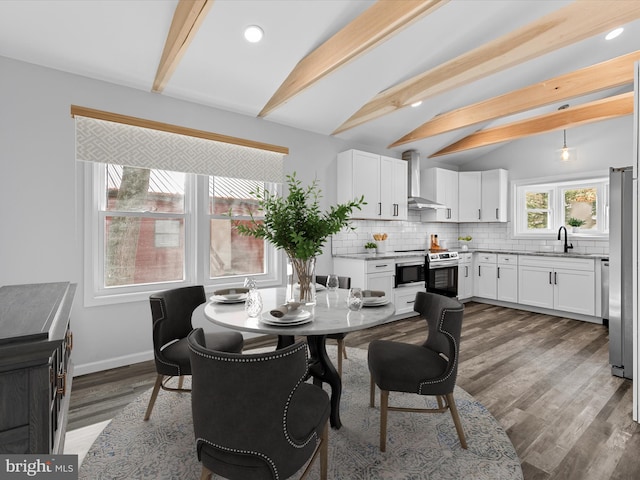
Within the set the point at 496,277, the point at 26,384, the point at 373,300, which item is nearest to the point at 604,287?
the point at 496,277

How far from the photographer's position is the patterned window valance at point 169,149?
2.80 m

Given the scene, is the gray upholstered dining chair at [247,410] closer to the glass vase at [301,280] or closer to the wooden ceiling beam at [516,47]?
the glass vase at [301,280]

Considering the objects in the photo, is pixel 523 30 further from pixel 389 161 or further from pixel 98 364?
pixel 98 364

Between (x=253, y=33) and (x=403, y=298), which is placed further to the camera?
(x=403, y=298)

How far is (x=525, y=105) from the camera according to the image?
3.84m

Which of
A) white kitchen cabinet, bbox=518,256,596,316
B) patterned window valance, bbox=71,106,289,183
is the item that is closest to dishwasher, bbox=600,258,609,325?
white kitchen cabinet, bbox=518,256,596,316

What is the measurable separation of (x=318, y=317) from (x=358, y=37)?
215cm

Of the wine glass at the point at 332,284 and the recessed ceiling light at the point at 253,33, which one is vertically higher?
the recessed ceiling light at the point at 253,33

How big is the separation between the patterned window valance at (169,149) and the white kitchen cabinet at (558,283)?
4154 millimetres

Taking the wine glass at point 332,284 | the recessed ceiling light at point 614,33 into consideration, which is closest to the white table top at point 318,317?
the wine glass at point 332,284

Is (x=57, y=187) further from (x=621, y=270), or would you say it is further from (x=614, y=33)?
(x=614, y=33)

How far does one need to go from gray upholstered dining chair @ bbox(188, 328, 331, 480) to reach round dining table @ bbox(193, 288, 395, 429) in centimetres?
40

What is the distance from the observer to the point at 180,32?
2.27 metres

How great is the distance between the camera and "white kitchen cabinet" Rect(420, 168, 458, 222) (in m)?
5.70
